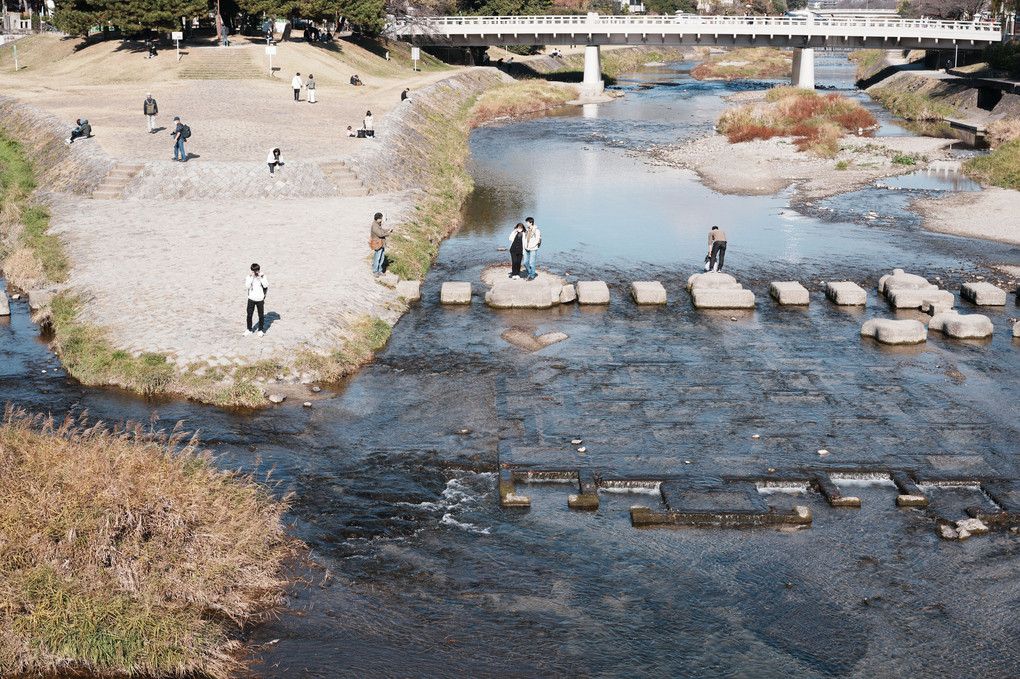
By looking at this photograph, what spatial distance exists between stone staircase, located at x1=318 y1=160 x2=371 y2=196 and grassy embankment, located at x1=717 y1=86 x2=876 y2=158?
2990 cm

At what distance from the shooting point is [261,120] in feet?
174

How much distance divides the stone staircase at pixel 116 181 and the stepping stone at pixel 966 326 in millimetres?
31570

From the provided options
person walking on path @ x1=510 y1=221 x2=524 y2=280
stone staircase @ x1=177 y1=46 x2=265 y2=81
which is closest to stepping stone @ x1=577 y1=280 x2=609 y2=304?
person walking on path @ x1=510 y1=221 x2=524 y2=280

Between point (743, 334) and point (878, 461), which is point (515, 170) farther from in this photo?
point (878, 461)

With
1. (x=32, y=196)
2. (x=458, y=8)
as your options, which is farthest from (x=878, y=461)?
(x=458, y=8)

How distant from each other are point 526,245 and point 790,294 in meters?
8.58

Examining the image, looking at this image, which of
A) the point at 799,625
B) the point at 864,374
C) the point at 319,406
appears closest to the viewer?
the point at 799,625

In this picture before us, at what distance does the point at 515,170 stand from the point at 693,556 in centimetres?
4158

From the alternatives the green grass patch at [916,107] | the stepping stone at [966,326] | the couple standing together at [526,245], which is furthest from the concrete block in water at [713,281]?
the green grass patch at [916,107]

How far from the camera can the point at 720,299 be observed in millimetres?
30797

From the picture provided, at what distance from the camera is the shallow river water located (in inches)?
586

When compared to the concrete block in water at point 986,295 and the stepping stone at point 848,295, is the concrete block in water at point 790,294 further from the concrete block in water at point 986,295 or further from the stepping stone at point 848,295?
the concrete block in water at point 986,295

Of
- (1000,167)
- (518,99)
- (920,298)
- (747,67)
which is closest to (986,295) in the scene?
(920,298)

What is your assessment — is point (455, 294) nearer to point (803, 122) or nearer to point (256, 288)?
point (256, 288)
